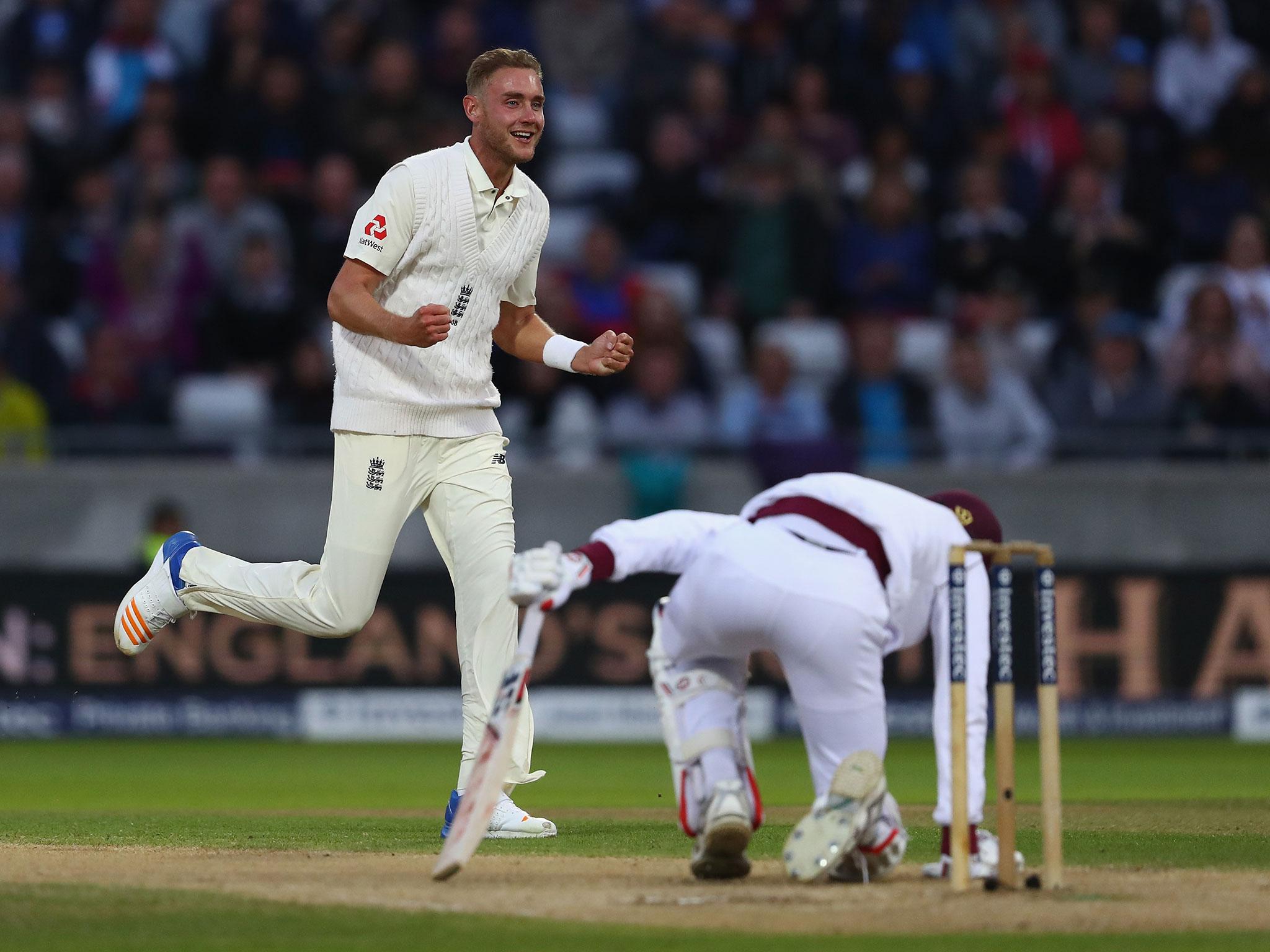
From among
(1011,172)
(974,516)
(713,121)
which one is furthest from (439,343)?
(1011,172)

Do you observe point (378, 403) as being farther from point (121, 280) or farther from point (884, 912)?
point (121, 280)

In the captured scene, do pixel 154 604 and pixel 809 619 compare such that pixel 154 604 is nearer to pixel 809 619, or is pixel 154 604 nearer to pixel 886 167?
pixel 809 619

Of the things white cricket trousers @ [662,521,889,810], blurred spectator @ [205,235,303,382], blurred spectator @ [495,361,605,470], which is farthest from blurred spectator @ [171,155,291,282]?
white cricket trousers @ [662,521,889,810]

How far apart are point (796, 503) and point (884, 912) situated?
120 cm

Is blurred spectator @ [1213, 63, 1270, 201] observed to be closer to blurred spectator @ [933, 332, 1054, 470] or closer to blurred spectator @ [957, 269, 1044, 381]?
blurred spectator @ [957, 269, 1044, 381]

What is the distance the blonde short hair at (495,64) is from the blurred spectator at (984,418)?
710 centimetres

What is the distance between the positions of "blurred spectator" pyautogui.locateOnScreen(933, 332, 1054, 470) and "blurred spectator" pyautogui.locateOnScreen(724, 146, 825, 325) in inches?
51.1

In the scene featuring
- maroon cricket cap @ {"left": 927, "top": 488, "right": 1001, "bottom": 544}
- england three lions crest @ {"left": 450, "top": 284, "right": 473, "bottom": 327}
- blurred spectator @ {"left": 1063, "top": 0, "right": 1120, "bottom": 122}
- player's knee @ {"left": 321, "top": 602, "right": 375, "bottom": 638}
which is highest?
blurred spectator @ {"left": 1063, "top": 0, "right": 1120, "bottom": 122}

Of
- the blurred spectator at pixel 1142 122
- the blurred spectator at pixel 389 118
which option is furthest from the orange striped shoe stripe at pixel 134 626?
the blurred spectator at pixel 1142 122

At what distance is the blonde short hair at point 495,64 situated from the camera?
23.1ft

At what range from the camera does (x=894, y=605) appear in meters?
5.81

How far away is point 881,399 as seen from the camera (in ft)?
45.6

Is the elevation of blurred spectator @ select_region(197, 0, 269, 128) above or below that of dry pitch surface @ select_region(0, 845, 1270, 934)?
above

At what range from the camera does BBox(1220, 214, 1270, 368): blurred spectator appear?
14328 millimetres
